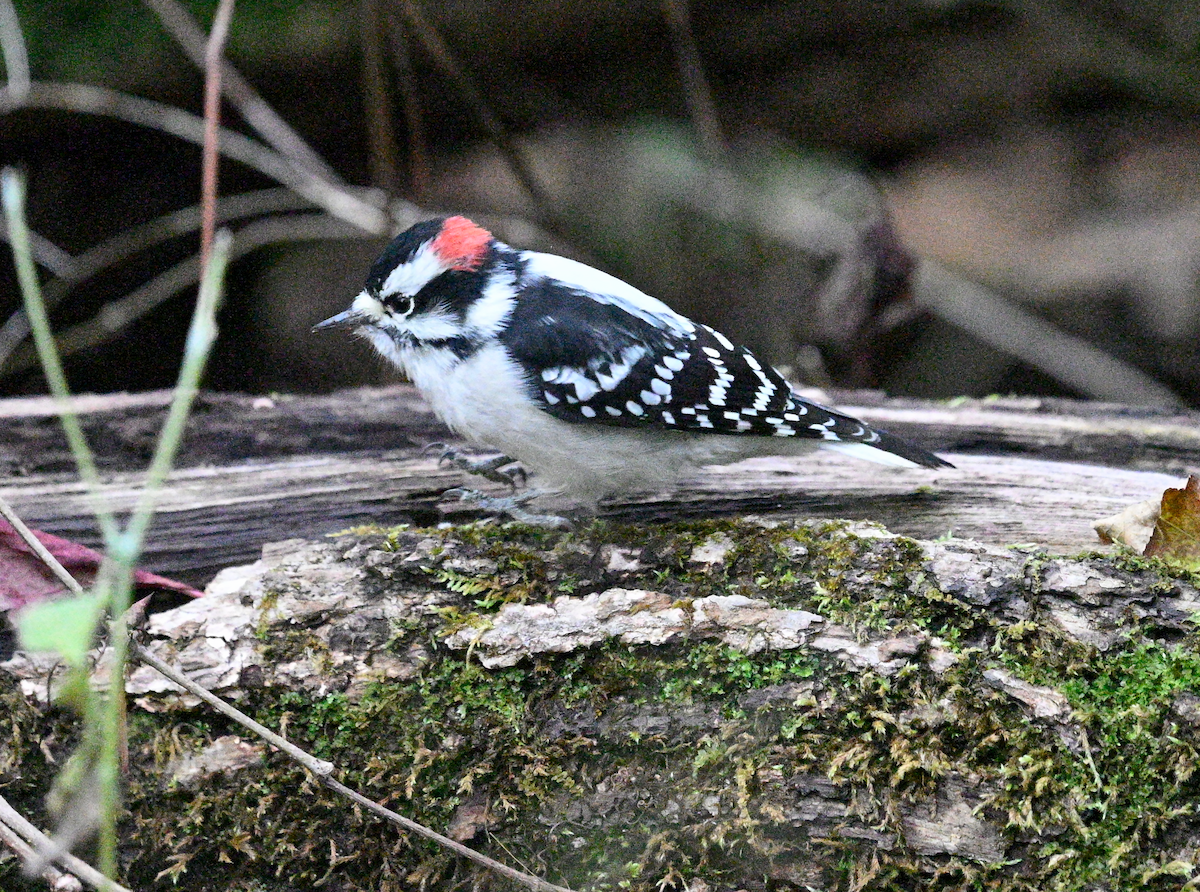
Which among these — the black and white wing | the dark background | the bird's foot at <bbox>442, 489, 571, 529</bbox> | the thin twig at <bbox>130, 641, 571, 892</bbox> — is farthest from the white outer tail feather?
the dark background

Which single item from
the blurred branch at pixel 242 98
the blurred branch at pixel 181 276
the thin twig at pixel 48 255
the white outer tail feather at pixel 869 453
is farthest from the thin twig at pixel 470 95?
the white outer tail feather at pixel 869 453

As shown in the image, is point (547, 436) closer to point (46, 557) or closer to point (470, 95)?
point (46, 557)

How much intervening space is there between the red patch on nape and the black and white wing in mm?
188

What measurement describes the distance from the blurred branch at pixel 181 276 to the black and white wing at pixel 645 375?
3.48m

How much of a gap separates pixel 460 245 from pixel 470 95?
9.42 feet

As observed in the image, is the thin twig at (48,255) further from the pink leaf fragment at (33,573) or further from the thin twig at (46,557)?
the thin twig at (46,557)

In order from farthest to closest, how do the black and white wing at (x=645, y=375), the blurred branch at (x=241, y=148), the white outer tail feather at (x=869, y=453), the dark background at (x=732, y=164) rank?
the dark background at (x=732, y=164) → the blurred branch at (x=241, y=148) → the white outer tail feather at (x=869, y=453) → the black and white wing at (x=645, y=375)

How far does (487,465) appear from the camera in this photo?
383cm

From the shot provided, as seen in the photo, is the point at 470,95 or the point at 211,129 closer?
the point at 211,129

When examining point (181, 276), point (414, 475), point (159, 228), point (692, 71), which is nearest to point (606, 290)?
point (414, 475)

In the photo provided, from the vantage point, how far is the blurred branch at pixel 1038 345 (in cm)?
699

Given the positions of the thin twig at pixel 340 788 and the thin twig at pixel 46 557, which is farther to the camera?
the thin twig at pixel 340 788

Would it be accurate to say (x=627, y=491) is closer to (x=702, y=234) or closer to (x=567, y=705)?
(x=567, y=705)

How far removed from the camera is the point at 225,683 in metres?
2.79
